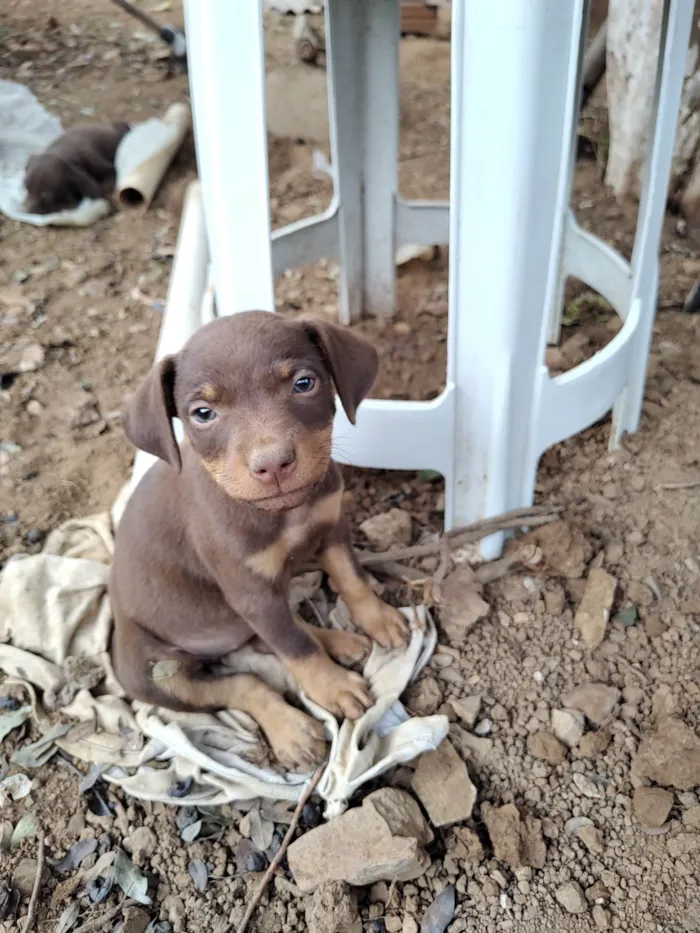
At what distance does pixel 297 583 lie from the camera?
3.23 meters

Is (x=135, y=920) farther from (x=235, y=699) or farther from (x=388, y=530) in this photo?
(x=388, y=530)

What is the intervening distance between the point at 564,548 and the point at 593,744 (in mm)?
753

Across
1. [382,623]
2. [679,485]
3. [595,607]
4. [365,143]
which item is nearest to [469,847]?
[382,623]

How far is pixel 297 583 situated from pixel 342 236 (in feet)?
6.16

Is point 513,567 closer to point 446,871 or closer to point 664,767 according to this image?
point 664,767

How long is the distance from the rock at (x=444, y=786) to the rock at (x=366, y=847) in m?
0.05

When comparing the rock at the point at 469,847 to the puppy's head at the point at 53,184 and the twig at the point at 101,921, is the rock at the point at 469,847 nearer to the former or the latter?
the twig at the point at 101,921

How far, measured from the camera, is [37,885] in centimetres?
250

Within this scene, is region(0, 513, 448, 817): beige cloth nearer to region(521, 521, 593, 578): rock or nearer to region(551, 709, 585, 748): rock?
region(551, 709, 585, 748): rock

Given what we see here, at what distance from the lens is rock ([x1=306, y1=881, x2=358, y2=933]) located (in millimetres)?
2283

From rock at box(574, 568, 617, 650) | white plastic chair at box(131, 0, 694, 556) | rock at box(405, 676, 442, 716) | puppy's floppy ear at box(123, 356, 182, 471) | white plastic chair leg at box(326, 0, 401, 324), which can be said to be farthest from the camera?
white plastic chair leg at box(326, 0, 401, 324)

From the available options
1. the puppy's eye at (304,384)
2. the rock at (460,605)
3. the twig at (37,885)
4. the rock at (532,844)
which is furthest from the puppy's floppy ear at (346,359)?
the twig at (37,885)

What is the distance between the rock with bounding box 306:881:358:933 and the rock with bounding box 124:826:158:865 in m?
0.56

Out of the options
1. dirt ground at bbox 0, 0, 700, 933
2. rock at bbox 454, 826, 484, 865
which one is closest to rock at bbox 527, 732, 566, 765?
dirt ground at bbox 0, 0, 700, 933
